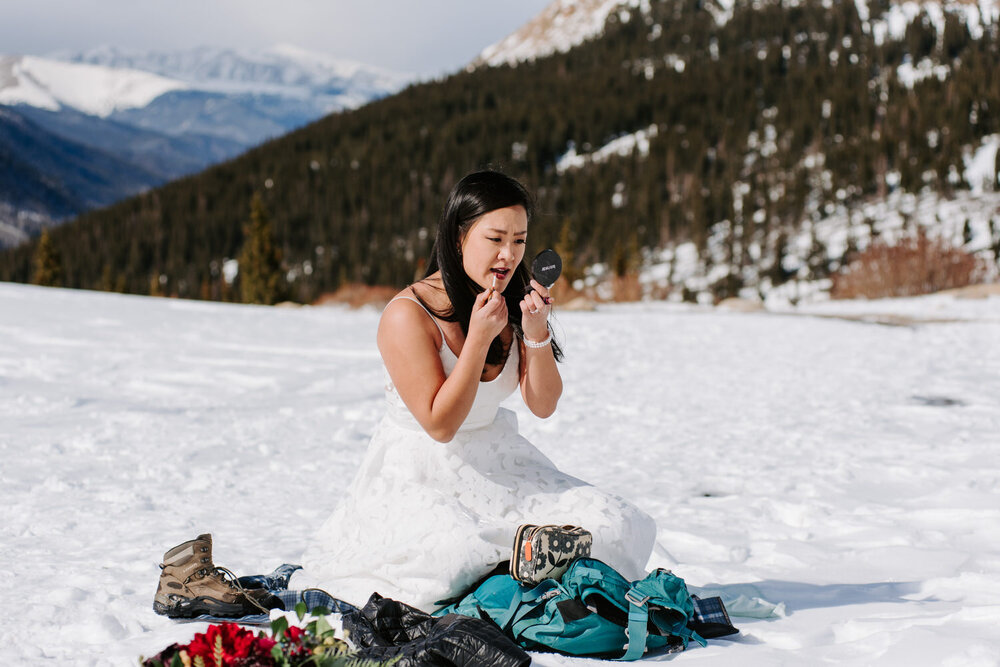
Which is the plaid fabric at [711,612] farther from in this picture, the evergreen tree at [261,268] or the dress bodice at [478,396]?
the evergreen tree at [261,268]

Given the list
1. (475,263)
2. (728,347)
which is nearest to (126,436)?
(475,263)

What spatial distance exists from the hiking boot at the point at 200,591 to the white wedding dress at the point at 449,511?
200 millimetres

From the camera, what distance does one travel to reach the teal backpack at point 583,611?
90.1 inches

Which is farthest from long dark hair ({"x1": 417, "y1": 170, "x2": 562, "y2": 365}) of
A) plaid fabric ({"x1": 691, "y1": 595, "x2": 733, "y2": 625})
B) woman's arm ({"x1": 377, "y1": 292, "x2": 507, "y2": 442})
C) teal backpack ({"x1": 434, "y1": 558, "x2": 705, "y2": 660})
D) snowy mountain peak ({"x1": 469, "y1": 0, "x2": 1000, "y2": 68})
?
snowy mountain peak ({"x1": 469, "y1": 0, "x2": 1000, "y2": 68})

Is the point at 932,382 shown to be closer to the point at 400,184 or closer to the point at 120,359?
the point at 120,359

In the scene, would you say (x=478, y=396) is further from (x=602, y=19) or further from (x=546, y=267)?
(x=602, y=19)

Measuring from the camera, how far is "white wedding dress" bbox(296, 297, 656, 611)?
95.0 inches

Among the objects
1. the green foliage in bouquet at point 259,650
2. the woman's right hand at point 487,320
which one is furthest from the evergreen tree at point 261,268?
the green foliage in bouquet at point 259,650

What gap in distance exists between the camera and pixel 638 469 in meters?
5.30

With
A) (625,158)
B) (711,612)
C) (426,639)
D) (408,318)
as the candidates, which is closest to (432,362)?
(408,318)

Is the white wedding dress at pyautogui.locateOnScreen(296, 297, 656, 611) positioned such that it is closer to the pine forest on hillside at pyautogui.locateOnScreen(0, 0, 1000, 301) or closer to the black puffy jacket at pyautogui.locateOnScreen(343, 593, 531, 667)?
the black puffy jacket at pyautogui.locateOnScreen(343, 593, 531, 667)

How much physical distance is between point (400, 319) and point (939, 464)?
4169mm

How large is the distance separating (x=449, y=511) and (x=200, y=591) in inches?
35.7

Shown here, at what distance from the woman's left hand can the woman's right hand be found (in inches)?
4.6
